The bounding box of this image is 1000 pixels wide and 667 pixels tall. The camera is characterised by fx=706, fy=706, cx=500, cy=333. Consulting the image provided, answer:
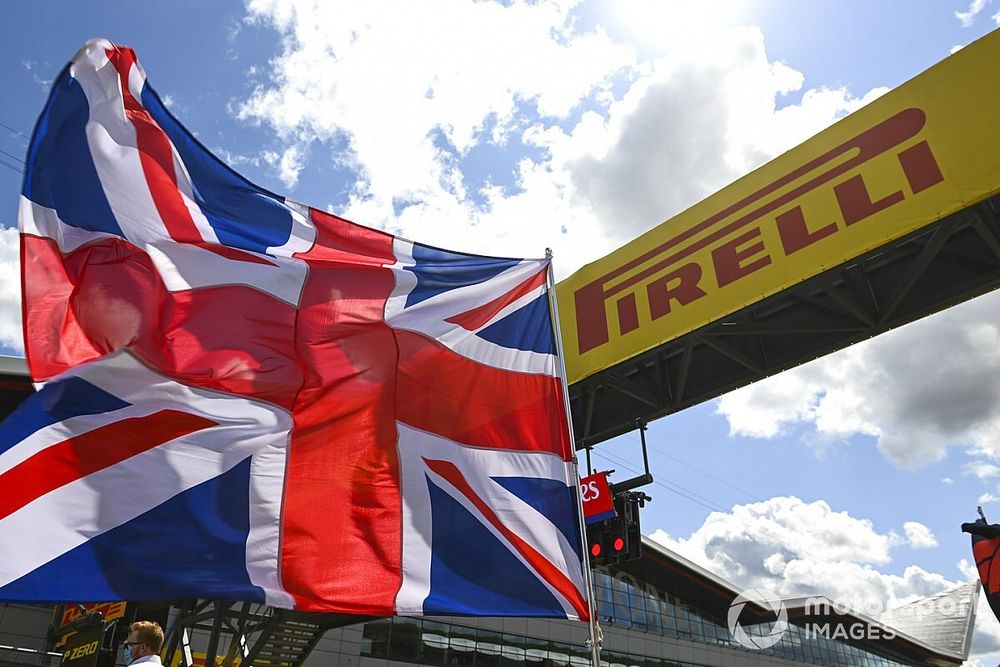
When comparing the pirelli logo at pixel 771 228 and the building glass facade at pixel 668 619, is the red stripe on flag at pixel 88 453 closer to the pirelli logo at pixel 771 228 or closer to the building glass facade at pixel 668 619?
the pirelli logo at pixel 771 228

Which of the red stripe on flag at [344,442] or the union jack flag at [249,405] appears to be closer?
the union jack flag at [249,405]

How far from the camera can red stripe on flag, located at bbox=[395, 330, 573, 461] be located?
5930mm

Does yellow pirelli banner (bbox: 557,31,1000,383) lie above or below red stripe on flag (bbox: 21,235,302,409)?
above

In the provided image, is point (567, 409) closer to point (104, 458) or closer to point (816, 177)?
point (104, 458)

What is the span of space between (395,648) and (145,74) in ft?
72.2

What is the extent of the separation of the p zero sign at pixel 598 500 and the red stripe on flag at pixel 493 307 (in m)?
4.22

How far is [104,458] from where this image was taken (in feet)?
14.3

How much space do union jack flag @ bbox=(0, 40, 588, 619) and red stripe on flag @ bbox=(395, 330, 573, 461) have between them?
0.06ft

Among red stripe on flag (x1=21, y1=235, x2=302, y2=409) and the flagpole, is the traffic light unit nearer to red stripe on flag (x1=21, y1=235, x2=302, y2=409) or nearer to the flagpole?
the flagpole

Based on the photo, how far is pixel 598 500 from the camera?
10406 mm

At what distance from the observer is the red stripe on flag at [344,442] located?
468 centimetres

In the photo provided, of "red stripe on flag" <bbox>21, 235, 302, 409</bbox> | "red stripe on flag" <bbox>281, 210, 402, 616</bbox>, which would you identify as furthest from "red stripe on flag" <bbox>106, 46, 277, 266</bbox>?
"red stripe on flag" <bbox>281, 210, 402, 616</bbox>

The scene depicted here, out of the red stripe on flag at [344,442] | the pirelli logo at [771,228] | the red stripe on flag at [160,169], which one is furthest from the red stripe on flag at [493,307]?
the pirelli logo at [771,228]

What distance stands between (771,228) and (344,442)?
23.3ft
